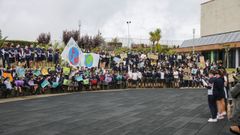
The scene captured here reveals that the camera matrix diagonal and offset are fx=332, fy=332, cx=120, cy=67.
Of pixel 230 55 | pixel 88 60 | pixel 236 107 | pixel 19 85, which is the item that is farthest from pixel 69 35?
pixel 236 107

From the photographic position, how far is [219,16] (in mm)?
53062

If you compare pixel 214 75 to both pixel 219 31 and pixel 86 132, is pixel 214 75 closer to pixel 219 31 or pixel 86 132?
→ pixel 86 132

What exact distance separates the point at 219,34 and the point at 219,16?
321 centimetres

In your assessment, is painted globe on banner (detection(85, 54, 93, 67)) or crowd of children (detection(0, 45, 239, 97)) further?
painted globe on banner (detection(85, 54, 93, 67))

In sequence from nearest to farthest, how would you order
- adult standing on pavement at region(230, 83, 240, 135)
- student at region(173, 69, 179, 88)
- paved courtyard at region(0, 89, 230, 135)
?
1. adult standing on pavement at region(230, 83, 240, 135)
2. paved courtyard at region(0, 89, 230, 135)
3. student at region(173, 69, 179, 88)

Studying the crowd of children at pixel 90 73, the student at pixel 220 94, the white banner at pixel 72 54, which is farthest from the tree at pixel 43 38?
the student at pixel 220 94

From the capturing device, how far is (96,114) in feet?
39.0

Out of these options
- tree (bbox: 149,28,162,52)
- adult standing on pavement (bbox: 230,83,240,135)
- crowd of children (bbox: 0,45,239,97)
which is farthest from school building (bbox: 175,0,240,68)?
adult standing on pavement (bbox: 230,83,240,135)

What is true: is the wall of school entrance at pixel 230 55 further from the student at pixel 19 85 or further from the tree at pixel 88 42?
the student at pixel 19 85

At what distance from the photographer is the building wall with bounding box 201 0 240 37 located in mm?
49341

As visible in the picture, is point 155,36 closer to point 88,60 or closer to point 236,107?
point 88,60

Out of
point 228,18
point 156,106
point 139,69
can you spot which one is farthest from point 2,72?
point 228,18

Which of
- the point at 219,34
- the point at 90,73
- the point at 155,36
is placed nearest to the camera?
the point at 90,73

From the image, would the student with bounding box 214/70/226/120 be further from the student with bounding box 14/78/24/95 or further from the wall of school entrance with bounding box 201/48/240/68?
the wall of school entrance with bounding box 201/48/240/68
